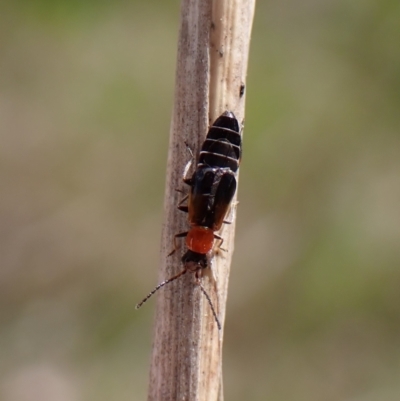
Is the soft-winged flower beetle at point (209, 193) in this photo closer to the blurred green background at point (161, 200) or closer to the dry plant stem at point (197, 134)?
the dry plant stem at point (197, 134)

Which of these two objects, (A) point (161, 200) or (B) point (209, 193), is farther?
(A) point (161, 200)

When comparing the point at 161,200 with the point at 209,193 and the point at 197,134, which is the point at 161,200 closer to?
the point at 209,193

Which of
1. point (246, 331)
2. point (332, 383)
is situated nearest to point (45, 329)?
point (246, 331)

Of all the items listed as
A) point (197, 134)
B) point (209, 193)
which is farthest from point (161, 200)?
point (197, 134)

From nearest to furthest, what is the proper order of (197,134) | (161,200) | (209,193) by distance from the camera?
(197,134)
(209,193)
(161,200)

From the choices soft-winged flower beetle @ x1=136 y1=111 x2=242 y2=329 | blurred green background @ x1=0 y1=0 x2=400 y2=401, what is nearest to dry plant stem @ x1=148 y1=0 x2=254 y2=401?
soft-winged flower beetle @ x1=136 y1=111 x2=242 y2=329

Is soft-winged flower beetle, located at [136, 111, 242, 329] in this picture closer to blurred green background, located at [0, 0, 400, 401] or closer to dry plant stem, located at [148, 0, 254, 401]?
dry plant stem, located at [148, 0, 254, 401]
